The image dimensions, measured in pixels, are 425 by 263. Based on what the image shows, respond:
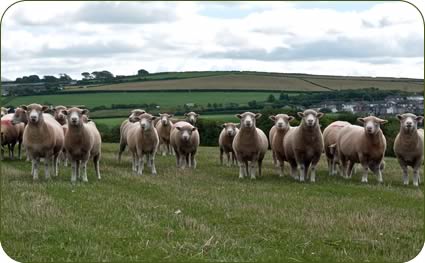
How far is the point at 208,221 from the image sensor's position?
35.4 ft

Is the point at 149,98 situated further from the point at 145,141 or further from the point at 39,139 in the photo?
the point at 39,139

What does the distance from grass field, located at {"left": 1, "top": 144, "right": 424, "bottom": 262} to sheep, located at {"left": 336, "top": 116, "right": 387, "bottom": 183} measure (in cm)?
151

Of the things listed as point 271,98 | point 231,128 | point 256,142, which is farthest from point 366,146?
point 231,128

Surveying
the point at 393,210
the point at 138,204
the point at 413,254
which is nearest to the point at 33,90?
the point at 138,204

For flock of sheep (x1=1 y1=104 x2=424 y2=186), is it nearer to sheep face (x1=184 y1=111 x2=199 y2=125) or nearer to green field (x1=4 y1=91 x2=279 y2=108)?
green field (x1=4 y1=91 x2=279 y2=108)

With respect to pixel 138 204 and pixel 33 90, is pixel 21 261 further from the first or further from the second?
pixel 33 90

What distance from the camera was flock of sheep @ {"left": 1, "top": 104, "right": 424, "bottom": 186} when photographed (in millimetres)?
17109

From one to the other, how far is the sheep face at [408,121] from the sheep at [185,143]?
8384mm

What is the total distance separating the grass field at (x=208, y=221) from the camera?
27.1 feet

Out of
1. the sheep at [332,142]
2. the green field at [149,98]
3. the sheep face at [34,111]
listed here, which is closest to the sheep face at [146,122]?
the green field at [149,98]

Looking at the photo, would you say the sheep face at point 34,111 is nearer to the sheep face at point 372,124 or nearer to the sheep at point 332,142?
the sheep face at point 372,124

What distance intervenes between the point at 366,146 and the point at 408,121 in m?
1.95

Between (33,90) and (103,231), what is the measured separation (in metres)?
6.72

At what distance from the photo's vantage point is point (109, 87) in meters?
20.8
